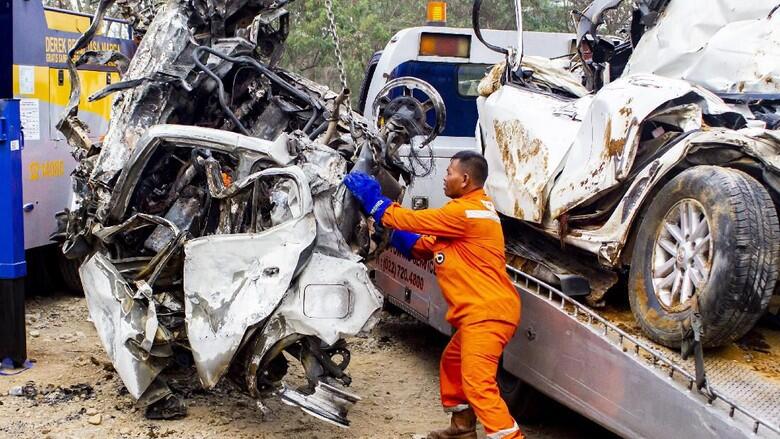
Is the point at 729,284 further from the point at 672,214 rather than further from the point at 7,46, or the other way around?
the point at 7,46

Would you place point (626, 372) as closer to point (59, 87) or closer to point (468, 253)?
point (468, 253)

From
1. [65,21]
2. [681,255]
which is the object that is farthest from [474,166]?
[65,21]

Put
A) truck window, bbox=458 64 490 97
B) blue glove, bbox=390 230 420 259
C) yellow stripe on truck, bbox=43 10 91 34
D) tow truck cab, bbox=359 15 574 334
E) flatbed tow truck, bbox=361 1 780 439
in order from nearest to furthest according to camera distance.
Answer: flatbed tow truck, bbox=361 1 780 439, blue glove, bbox=390 230 420 259, tow truck cab, bbox=359 15 574 334, truck window, bbox=458 64 490 97, yellow stripe on truck, bbox=43 10 91 34

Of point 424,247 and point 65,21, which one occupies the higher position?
point 65,21

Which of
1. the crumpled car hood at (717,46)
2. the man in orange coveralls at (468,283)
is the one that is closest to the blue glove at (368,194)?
the man in orange coveralls at (468,283)

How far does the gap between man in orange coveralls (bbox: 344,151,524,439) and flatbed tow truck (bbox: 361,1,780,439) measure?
25cm

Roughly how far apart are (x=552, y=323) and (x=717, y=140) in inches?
47.5

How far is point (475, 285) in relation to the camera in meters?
4.70

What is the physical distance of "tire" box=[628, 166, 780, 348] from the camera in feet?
12.2

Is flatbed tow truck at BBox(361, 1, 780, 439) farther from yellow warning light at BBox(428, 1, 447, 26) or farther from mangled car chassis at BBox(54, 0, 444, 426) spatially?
yellow warning light at BBox(428, 1, 447, 26)

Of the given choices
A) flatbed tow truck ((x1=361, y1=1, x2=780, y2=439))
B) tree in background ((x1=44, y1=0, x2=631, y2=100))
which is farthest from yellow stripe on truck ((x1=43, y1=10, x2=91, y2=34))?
tree in background ((x1=44, y1=0, x2=631, y2=100))

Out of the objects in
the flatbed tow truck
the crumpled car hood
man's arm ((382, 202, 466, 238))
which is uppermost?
the crumpled car hood

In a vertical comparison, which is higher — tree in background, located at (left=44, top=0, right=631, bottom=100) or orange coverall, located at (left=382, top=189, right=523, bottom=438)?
tree in background, located at (left=44, top=0, right=631, bottom=100)

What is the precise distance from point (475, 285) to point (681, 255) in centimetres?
106
